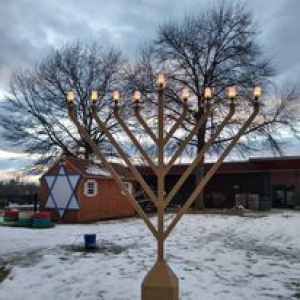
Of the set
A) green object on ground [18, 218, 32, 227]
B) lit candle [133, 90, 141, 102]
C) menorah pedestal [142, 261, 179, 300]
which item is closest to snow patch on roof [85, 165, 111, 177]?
green object on ground [18, 218, 32, 227]

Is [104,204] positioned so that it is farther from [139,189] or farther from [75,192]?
[139,189]

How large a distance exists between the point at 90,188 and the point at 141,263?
37.9 ft

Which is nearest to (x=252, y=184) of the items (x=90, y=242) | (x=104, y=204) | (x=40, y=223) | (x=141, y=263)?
(x=104, y=204)

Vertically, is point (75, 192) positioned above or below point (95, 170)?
below

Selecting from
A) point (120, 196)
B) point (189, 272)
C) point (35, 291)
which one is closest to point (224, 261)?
point (189, 272)

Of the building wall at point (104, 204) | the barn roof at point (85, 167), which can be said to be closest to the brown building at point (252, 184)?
the building wall at point (104, 204)

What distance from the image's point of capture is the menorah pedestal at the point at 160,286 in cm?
696

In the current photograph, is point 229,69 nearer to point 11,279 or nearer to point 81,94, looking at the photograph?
point 81,94

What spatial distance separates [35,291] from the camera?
26.3ft

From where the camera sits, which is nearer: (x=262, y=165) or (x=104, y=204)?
(x=104, y=204)

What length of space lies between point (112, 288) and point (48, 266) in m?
2.35

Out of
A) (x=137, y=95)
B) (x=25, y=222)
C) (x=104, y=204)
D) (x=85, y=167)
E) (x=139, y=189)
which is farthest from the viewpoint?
(x=139, y=189)

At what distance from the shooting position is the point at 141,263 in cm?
1045

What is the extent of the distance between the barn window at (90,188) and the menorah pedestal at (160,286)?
14462mm
